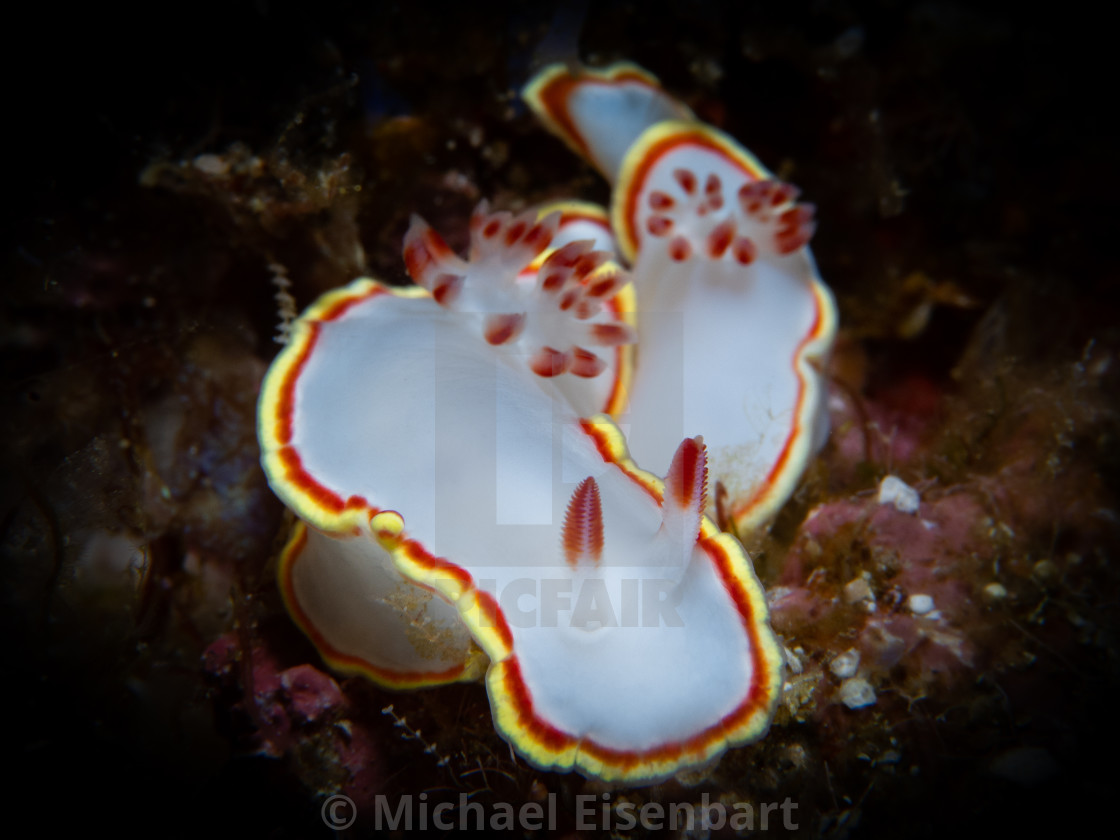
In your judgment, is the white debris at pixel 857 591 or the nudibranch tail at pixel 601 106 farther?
the nudibranch tail at pixel 601 106

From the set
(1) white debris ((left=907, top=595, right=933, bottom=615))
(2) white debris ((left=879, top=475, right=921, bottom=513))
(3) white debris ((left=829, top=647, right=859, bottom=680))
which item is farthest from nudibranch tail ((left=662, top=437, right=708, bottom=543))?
(2) white debris ((left=879, top=475, right=921, bottom=513))

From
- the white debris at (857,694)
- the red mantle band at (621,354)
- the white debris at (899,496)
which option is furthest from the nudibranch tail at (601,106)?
the white debris at (857,694)

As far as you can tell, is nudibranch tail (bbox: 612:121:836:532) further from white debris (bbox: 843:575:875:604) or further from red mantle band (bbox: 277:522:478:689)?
red mantle band (bbox: 277:522:478:689)

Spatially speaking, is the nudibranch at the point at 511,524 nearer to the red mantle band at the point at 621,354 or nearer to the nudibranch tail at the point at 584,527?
the nudibranch tail at the point at 584,527

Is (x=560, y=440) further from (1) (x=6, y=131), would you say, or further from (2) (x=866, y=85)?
(2) (x=866, y=85)

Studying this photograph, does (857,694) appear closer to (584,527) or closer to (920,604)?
(920,604)

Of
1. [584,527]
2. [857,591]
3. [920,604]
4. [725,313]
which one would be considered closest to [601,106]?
[725,313]
